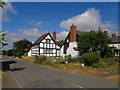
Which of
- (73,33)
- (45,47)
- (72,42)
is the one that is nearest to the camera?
(73,33)

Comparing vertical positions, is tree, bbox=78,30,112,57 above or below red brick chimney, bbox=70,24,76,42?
below

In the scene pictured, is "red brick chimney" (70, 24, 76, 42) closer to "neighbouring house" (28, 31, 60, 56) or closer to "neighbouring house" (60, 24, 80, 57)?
"neighbouring house" (60, 24, 80, 57)

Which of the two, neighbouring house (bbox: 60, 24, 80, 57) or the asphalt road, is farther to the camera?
neighbouring house (bbox: 60, 24, 80, 57)

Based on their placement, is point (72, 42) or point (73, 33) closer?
point (73, 33)

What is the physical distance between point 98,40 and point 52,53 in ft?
81.9

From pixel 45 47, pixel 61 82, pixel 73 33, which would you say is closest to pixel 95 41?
pixel 73 33

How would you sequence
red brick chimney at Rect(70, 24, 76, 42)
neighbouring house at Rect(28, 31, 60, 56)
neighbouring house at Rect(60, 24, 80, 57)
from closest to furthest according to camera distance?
neighbouring house at Rect(60, 24, 80, 57) → red brick chimney at Rect(70, 24, 76, 42) → neighbouring house at Rect(28, 31, 60, 56)

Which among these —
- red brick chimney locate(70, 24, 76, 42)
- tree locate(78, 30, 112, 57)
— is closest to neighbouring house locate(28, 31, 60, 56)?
red brick chimney locate(70, 24, 76, 42)

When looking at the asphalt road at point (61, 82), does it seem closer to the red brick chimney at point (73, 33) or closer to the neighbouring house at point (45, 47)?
the red brick chimney at point (73, 33)

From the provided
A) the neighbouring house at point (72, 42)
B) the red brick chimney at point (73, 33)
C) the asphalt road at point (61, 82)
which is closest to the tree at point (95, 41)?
the neighbouring house at point (72, 42)

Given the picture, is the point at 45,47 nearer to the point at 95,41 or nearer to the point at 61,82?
the point at 95,41

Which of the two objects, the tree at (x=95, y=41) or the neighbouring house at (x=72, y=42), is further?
the neighbouring house at (x=72, y=42)

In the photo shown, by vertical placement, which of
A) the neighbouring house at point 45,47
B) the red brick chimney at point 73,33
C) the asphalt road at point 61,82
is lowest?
the asphalt road at point 61,82

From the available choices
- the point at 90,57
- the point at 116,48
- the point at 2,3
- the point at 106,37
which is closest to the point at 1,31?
the point at 2,3
